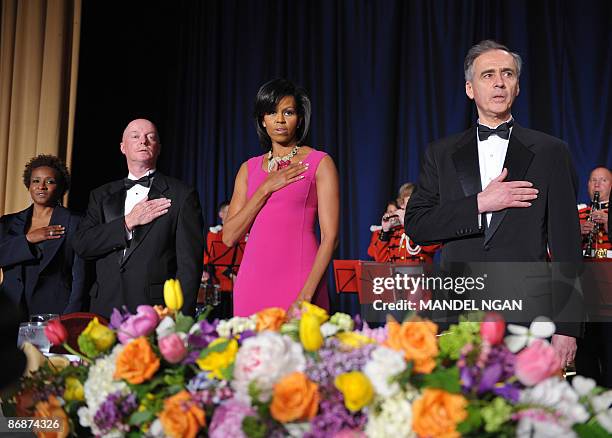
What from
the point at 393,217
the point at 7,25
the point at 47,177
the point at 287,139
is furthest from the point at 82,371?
the point at 393,217

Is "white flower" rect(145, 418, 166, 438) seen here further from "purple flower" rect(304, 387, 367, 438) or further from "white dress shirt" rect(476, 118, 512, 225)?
"white dress shirt" rect(476, 118, 512, 225)

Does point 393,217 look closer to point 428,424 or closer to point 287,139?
point 287,139

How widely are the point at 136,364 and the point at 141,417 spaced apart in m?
0.07

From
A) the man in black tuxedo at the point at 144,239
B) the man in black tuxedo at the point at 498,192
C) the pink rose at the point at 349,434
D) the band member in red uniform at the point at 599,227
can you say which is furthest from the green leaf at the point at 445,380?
the band member in red uniform at the point at 599,227

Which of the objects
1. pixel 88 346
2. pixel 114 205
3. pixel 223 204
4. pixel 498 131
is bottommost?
pixel 88 346

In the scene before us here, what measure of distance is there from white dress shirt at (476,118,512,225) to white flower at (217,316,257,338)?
1.28 meters

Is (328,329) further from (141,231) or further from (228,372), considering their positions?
(141,231)

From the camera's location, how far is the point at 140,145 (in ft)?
10.4

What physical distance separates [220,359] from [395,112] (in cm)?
847

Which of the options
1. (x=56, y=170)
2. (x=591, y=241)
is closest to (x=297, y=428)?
(x=56, y=170)

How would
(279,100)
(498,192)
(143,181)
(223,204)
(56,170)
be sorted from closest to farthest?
(498,192) → (279,100) → (143,181) → (56,170) → (223,204)

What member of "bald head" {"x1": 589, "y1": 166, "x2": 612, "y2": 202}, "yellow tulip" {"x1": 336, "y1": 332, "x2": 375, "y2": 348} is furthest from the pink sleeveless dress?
"bald head" {"x1": 589, "y1": 166, "x2": 612, "y2": 202}

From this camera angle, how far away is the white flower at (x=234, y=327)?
1.14m

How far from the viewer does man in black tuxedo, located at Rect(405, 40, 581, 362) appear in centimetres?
216
